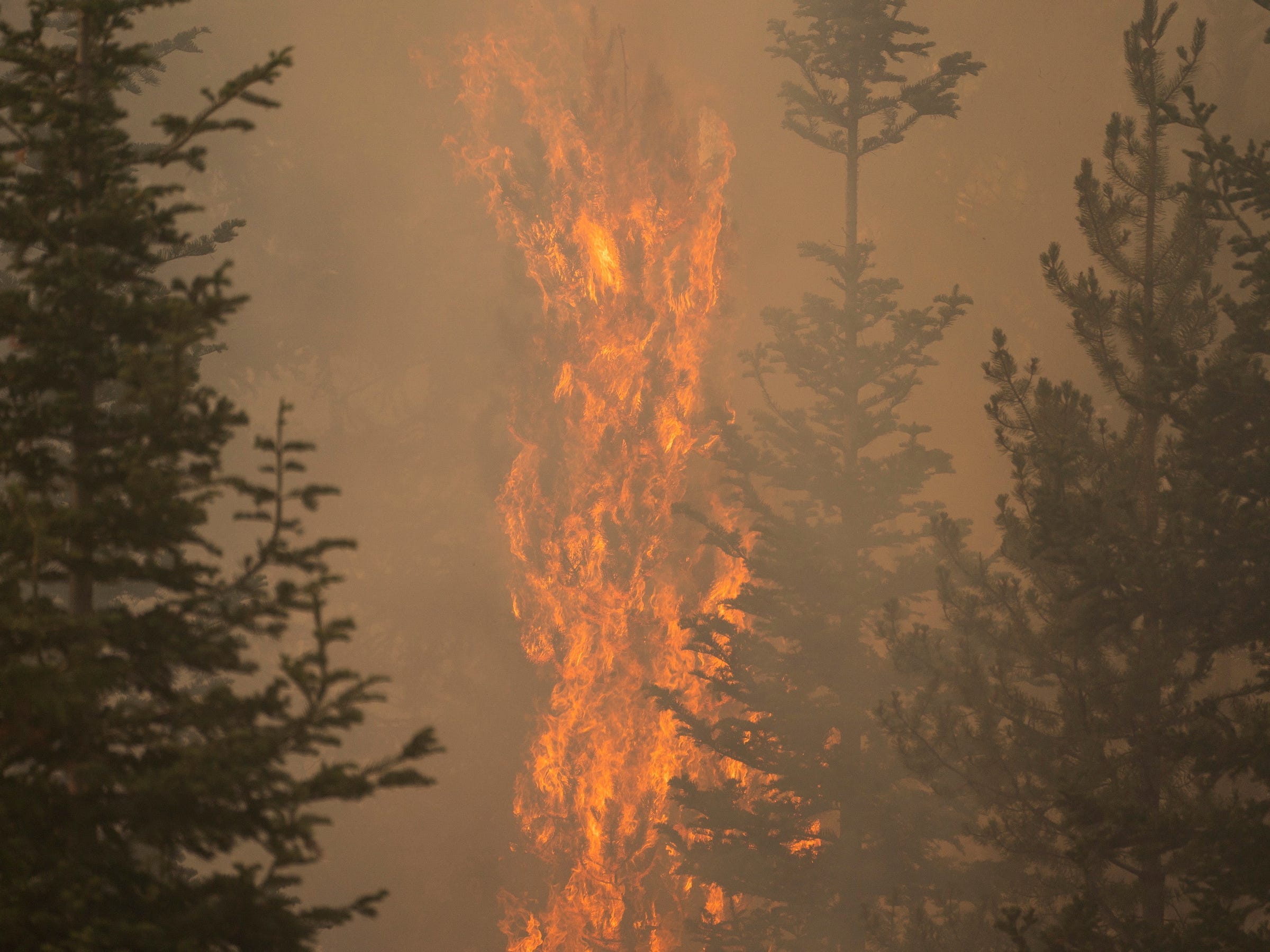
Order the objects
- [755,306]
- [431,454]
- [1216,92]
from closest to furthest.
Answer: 1. [1216,92]
2. [755,306]
3. [431,454]

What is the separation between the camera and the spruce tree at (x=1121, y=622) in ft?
27.6

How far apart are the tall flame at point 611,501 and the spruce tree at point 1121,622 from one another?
927cm

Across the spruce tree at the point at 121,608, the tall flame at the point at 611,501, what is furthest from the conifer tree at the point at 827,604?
the spruce tree at the point at 121,608

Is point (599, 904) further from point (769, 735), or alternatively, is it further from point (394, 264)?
point (394, 264)

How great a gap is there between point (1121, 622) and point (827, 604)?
23.8ft

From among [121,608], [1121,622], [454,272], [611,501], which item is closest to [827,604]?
[611,501]

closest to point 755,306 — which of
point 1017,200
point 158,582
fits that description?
point 1017,200

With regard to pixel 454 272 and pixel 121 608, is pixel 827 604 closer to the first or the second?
pixel 121 608

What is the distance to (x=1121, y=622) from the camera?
30.9 feet

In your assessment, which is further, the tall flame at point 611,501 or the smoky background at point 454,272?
the smoky background at point 454,272

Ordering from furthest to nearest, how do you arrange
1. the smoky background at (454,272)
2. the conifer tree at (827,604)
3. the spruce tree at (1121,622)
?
the smoky background at (454,272)
the conifer tree at (827,604)
the spruce tree at (1121,622)

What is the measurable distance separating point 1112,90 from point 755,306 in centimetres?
1222

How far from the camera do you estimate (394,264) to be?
122 feet

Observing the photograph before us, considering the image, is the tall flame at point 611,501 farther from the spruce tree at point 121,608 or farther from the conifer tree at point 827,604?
the spruce tree at point 121,608
